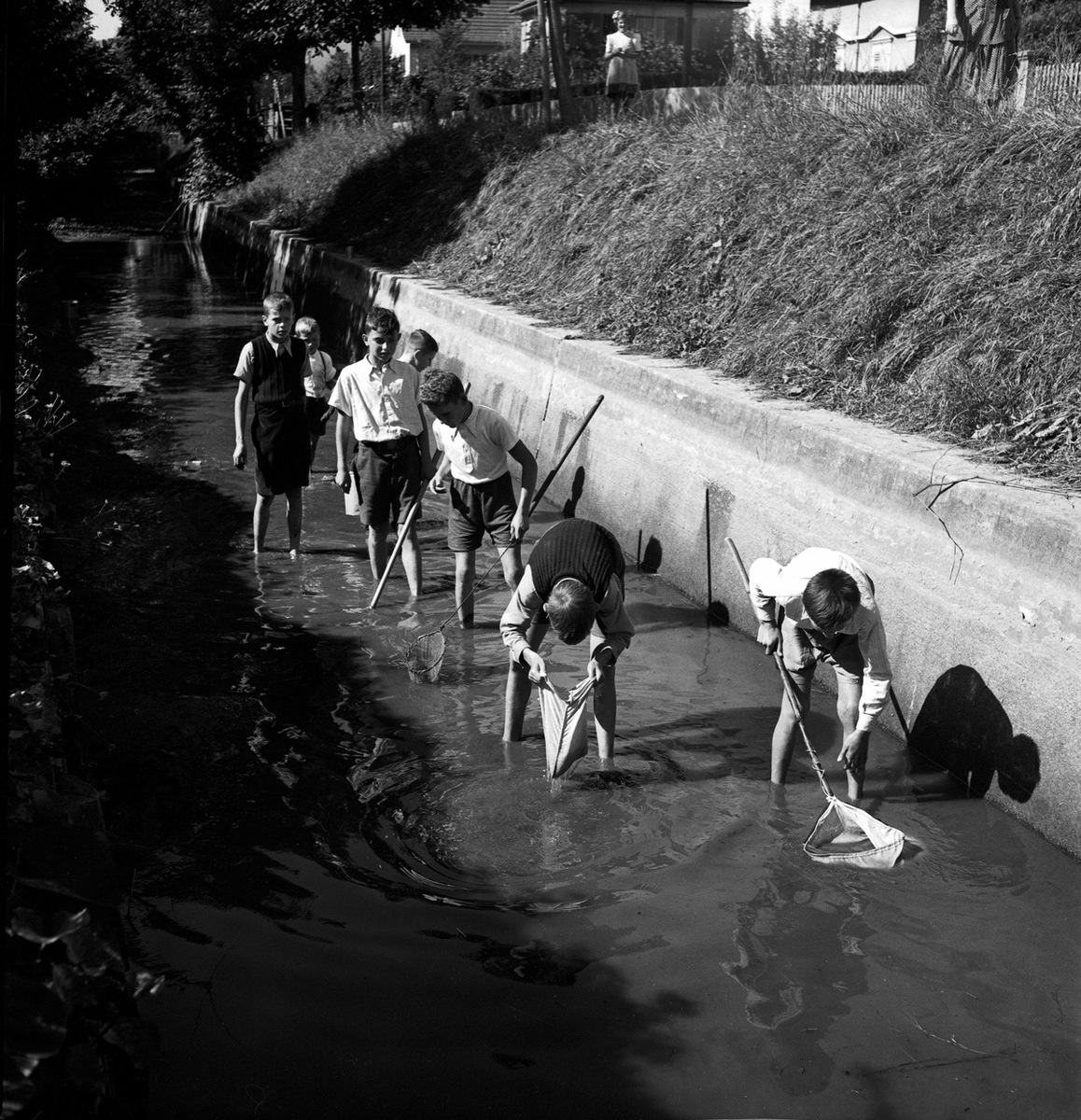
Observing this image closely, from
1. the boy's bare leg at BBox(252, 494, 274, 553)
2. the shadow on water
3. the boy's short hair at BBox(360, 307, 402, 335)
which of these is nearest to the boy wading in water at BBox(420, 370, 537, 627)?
the boy's short hair at BBox(360, 307, 402, 335)

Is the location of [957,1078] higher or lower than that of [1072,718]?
lower

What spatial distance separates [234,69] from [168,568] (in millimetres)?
32014

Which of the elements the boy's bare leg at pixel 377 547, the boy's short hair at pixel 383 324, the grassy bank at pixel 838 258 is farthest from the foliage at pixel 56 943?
the grassy bank at pixel 838 258

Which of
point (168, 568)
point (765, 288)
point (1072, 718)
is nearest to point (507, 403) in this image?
point (765, 288)

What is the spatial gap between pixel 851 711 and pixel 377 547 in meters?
3.77

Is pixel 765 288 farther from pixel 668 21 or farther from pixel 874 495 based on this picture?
pixel 668 21

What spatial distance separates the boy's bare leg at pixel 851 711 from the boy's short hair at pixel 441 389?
267 centimetres

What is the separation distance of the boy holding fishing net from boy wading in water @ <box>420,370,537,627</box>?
204 centimetres

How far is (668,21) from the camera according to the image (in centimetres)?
3547

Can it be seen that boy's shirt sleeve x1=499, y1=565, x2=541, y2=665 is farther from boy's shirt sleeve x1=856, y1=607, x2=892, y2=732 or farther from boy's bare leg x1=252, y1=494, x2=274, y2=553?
boy's bare leg x1=252, y1=494, x2=274, y2=553

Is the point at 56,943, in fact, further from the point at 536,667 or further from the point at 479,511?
the point at 479,511

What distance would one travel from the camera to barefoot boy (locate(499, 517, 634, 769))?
18.3 feet

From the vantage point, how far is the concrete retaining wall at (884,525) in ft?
17.8

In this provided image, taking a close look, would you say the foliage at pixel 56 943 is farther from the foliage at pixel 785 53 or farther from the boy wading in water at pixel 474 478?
the foliage at pixel 785 53
